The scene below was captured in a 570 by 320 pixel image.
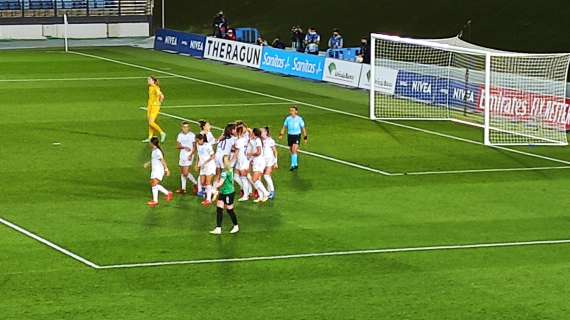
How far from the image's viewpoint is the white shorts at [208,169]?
27.7 metres

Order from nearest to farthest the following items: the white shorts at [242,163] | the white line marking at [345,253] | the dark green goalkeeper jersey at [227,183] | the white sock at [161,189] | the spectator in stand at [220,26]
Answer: the white line marking at [345,253] < the dark green goalkeeper jersey at [227,183] < the white sock at [161,189] < the white shorts at [242,163] < the spectator in stand at [220,26]

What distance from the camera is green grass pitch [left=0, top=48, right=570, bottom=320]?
2012cm

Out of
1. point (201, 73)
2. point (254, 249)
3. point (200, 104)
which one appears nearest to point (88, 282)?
point (254, 249)

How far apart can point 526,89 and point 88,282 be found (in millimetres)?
21577

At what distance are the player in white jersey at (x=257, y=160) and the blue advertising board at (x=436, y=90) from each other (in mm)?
16027

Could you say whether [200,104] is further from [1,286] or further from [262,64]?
[1,286]

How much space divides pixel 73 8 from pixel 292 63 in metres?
22.0

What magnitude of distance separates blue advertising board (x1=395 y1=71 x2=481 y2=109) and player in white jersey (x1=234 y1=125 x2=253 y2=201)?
16043 millimetres

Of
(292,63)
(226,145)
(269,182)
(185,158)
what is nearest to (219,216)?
(226,145)

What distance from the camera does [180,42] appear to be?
212ft

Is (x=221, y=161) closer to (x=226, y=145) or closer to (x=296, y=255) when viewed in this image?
(x=226, y=145)

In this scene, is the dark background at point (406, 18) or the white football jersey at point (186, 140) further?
the dark background at point (406, 18)

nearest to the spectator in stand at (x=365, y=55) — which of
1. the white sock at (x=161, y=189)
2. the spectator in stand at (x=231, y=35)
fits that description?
the spectator in stand at (x=231, y=35)

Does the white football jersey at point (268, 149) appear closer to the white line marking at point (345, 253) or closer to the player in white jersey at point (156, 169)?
the player in white jersey at point (156, 169)
